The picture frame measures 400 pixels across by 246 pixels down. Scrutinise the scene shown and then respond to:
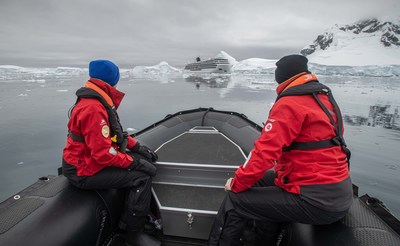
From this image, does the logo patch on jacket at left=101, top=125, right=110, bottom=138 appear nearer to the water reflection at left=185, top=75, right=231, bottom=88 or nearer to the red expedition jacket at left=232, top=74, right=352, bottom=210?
the red expedition jacket at left=232, top=74, right=352, bottom=210

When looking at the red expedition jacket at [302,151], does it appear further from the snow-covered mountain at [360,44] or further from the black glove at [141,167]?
the snow-covered mountain at [360,44]

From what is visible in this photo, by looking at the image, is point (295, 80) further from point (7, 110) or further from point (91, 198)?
point (7, 110)

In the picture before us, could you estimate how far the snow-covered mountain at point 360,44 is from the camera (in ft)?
324

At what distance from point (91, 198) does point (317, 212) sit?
155 centimetres

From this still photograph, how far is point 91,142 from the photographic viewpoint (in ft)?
5.09

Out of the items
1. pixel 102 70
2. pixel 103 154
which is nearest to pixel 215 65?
pixel 102 70

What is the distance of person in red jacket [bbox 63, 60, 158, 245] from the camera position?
1568 millimetres

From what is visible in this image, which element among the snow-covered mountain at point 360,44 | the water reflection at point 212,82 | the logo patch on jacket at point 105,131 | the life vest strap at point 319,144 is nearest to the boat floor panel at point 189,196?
the logo patch on jacket at point 105,131

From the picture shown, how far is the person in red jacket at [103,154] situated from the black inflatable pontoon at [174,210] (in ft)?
0.53

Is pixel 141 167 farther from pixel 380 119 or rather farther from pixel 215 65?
pixel 215 65

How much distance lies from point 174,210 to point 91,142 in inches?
36.1

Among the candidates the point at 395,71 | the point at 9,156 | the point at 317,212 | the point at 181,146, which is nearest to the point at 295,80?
the point at 317,212

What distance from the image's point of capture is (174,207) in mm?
2043

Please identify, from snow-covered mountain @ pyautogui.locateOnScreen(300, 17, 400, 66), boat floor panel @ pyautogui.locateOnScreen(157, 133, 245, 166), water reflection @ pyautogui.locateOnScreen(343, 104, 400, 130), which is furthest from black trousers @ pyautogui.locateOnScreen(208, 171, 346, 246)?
snow-covered mountain @ pyautogui.locateOnScreen(300, 17, 400, 66)
